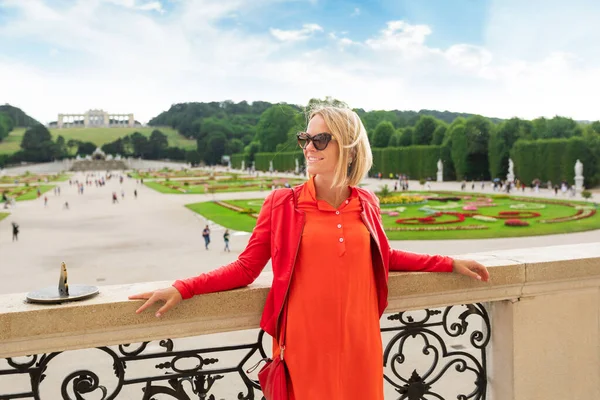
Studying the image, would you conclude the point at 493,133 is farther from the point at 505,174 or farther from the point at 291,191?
the point at 291,191

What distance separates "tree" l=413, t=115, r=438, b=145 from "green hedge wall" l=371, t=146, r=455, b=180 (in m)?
3.02

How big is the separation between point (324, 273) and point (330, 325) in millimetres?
195

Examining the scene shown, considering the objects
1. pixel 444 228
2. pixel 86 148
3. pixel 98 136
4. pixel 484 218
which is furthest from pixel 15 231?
pixel 98 136

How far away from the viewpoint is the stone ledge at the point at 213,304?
2.06 metres

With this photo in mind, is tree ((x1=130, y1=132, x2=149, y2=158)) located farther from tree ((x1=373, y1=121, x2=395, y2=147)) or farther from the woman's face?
the woman's face

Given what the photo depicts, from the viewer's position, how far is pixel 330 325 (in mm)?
2045

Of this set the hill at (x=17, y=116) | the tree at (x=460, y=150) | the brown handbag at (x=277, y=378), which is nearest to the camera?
the brown handbag at (x=277, y=378)

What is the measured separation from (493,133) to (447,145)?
530 cm

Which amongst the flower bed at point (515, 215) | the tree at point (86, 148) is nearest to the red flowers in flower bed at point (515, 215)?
the flower bed at point (515, 215)

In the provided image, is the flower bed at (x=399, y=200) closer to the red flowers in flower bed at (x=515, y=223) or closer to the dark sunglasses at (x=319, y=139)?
the red flowers in flower bed at (x=515, y=223)

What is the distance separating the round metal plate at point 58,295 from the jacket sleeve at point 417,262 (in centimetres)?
129

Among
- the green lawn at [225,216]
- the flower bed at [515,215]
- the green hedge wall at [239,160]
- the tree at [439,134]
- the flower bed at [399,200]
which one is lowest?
the green lawn at [225,216]

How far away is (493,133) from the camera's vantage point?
4359cm

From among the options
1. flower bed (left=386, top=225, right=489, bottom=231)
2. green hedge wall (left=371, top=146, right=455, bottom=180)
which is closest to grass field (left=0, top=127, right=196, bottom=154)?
green hedge wall (left=371, top=146, right=455, bottom=180)
